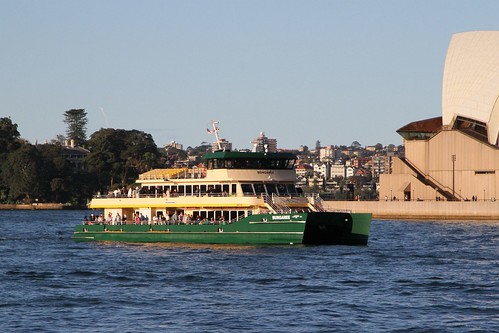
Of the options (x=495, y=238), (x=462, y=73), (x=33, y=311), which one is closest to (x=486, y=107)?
(x=462, y=73)

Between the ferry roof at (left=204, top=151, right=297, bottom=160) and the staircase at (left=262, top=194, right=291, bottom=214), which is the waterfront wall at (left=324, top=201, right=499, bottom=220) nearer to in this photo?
the ferry roof at (left=204, top=151, right=297, bottom=160)

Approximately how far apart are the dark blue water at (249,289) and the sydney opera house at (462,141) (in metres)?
67.2

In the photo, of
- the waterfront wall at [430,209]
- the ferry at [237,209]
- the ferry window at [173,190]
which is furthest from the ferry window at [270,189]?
the waterfront wall at [430,209]

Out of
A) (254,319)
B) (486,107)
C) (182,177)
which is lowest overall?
(254,319)

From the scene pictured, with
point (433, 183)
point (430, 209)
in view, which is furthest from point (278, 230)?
point (433, 183)

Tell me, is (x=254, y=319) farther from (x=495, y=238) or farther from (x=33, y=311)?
(x=495, y=238)

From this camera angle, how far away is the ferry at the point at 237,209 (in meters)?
57.6

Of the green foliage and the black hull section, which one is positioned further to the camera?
the green foliage

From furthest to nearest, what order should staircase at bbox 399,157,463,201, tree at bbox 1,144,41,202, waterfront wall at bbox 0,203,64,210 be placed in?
tree at bbox 1,144,41,202, waterfront wall at bbox 0,203,64,210, staircase at bbox 399,157,463,201

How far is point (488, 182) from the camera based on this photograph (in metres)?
129

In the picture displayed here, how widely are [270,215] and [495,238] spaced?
2424 cm

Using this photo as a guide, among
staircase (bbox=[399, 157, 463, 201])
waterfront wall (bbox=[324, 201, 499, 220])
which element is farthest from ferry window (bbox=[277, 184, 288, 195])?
staircase (bbox=[399, 157, 463, 201])

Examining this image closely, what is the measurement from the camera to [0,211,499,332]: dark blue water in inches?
1378

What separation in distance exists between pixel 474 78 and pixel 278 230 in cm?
7757
